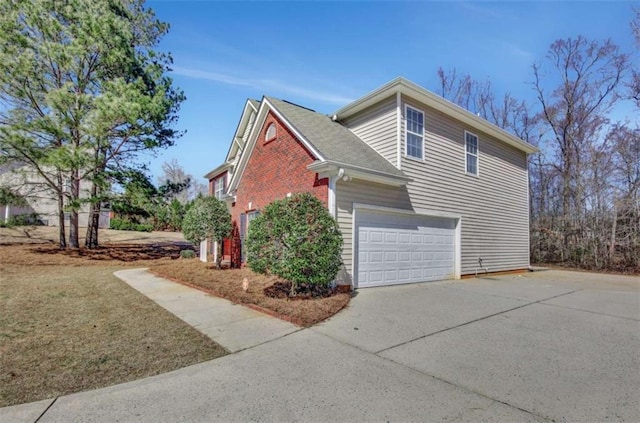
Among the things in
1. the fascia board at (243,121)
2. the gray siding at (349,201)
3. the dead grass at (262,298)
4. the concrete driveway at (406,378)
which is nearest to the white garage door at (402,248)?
the gray siding at (349,201)

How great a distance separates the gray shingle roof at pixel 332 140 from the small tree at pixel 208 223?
4624mm

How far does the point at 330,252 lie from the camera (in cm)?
732

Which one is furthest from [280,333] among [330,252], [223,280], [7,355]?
[223,280]

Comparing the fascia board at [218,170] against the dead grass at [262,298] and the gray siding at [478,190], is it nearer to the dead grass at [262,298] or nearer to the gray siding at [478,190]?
the dead grass at [262,298]

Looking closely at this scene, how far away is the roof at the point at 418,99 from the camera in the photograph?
32.5 feet

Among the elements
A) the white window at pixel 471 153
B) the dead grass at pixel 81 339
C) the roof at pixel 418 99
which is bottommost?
the dead grass at pixel 81 339

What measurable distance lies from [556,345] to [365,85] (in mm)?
12503

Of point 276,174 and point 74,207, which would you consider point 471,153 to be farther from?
point 74,207

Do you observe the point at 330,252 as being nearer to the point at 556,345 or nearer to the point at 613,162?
the point at 556,345

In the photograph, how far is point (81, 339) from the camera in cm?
510

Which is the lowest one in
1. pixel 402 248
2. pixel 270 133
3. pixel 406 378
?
pixel 406 378

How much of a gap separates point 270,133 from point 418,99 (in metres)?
5.06

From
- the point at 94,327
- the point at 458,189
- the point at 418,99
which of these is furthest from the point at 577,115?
the point at 94,327

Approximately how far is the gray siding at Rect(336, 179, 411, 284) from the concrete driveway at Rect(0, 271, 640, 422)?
2318 mm
